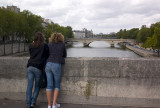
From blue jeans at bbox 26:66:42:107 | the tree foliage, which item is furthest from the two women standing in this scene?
the tree foliage

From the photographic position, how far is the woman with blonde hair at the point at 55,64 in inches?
163

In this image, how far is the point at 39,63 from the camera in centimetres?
419

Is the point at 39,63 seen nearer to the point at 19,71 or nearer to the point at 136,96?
the point at 19,71

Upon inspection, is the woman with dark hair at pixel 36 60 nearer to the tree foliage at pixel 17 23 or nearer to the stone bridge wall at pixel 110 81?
the stone bridge wall at pixel 110 81

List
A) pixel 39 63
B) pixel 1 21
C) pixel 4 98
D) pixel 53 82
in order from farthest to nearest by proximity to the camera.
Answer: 1. pixel 1 21
2. pixel 4 98
3. pixel 53 82
4. pixel 39 63

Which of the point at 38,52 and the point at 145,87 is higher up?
the point at 38,52

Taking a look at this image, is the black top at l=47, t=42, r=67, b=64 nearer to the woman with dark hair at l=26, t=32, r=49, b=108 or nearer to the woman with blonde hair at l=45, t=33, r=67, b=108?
the woman with blonde hair at l=45, t=33, r=67, b=108

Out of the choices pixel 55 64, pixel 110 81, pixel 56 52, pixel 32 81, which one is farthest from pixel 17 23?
pixel 110 81

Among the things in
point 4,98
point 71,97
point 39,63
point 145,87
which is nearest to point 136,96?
point 145,87

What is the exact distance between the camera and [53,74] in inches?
166

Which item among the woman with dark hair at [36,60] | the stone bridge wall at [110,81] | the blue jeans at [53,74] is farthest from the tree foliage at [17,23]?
the blue jeans at [53,74]

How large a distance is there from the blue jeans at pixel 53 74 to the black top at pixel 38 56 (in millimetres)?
181

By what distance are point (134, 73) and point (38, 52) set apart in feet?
6.70

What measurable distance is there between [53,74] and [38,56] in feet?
1.56
